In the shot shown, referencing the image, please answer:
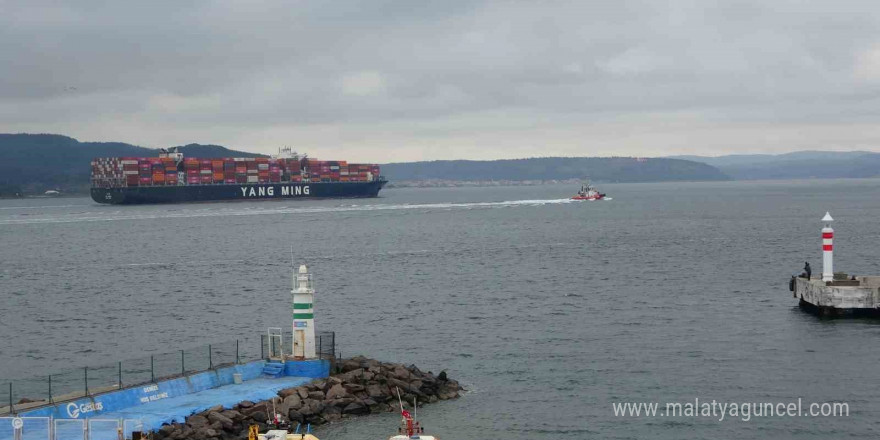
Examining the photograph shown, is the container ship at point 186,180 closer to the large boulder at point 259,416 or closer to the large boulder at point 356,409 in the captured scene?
the large boulder at point 356,409

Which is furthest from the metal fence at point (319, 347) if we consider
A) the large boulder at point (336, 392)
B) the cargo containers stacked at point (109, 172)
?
the cargo containers stacked at point (109, 172)

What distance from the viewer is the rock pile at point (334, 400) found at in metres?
21.1

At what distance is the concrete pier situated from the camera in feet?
122

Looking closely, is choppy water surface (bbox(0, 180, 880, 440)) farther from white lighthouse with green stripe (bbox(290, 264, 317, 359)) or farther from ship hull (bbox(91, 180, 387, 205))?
ship hull (bbox(91, 180, 387, 205))

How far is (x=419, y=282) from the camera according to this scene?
56562 millimetres

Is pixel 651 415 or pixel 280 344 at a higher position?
pixel 280 344

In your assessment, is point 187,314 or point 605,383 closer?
point 605,383

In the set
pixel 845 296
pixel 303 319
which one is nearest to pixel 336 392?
pixel 303 319

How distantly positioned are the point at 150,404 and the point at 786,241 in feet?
213

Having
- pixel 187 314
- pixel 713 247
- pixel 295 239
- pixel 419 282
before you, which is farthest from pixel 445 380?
pixel 295 239

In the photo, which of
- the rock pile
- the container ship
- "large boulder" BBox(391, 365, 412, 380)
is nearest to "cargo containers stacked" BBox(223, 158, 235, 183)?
the container ship

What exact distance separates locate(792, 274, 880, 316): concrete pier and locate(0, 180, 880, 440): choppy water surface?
79 cm

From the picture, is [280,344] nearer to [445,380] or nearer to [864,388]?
[445,380]

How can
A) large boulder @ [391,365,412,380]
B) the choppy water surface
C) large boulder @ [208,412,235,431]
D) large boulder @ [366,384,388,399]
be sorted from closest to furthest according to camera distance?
large boulder @ [208,412,235,431], large boulder @ [366,384,388,399], large boulder @ [391,365,412,380], the choppy water surface
